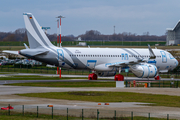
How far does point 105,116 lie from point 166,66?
122ft

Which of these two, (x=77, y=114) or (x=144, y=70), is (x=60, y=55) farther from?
(x=77, y=114)

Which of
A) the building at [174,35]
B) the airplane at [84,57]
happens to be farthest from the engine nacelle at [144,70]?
the building at [174,35]

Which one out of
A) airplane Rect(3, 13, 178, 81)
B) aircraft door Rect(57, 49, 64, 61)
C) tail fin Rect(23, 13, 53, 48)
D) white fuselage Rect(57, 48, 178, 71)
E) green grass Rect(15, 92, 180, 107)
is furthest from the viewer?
white fuselage Rect(57, 48, 178, 71)

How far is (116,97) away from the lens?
35406mm

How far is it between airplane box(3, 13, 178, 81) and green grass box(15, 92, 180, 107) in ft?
44.3

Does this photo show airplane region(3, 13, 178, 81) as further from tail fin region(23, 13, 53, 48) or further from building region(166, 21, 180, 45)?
building region(166, 21, 180, 45)

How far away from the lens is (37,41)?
51.5 m

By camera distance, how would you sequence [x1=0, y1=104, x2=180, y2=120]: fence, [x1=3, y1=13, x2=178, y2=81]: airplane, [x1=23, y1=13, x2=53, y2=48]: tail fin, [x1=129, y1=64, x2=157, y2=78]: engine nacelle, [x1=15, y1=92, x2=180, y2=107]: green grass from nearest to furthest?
1. [x1=0, y1=104, x2=180, y2=120]: fence
2. [x1=15, y1=92, x2=180, y2=107]: green grass
3. [x1=129, y1=64, x2=157, y2=78]: engine nacelle
4. [x1=3, y1=13, x2=178, y2=81]: airplane
5. [x1=23, y1=13, x2=53, y2=48]: tail fin

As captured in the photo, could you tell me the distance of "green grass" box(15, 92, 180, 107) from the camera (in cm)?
3275

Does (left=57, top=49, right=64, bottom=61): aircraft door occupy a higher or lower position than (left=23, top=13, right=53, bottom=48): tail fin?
lower

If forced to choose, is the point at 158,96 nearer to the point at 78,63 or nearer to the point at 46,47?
the point at 78,63

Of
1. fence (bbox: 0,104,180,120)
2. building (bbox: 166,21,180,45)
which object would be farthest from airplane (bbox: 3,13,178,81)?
building (bbox: 166,21,180,45)

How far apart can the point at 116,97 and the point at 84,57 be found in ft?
58.2

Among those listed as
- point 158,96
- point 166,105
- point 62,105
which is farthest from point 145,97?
point 62,105
